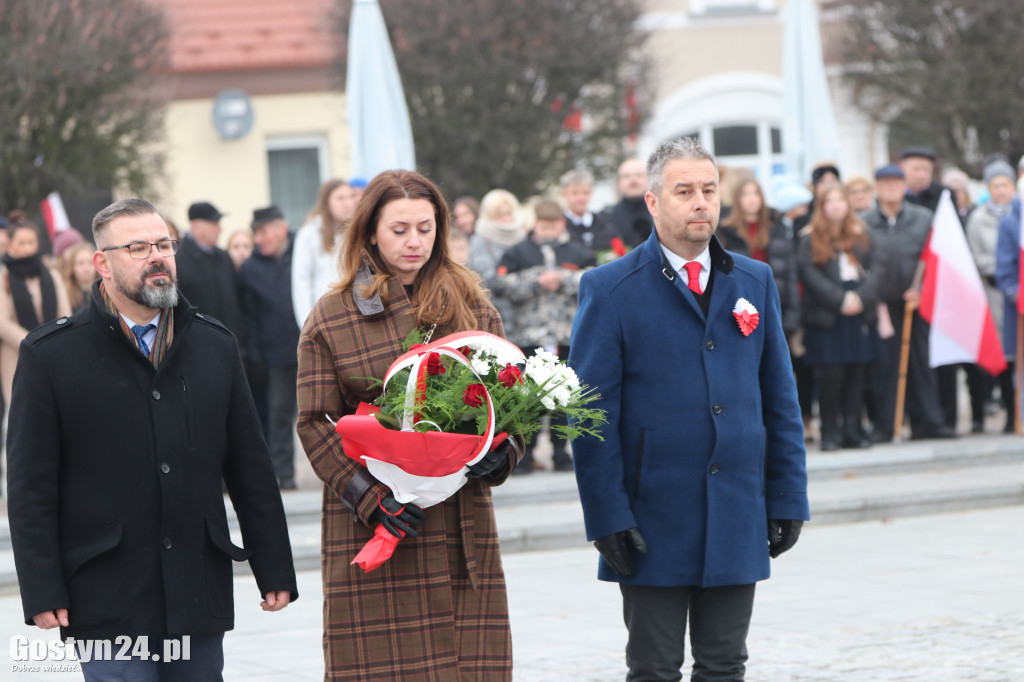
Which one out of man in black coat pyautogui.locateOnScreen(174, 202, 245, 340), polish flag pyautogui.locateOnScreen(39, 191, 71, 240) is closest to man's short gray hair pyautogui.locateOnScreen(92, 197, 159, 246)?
man in black coat pyautogui.locateOnScreen(174, 202, 245, 340)

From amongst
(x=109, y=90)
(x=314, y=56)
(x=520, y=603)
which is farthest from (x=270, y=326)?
(x=314, y=56)

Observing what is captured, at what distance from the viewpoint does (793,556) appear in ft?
31.2

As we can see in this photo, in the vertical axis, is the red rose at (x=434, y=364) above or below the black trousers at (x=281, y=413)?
above

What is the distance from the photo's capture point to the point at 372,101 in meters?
13.0

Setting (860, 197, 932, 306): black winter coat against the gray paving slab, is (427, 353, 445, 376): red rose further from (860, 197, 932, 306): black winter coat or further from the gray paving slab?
(860, 197, 932, 306): black winter coat

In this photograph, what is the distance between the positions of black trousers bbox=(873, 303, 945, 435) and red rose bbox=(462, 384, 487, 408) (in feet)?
30.7

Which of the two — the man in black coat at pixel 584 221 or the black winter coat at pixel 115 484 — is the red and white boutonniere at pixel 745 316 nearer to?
the black winter coat at pixel 115 484

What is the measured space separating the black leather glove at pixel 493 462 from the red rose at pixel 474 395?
0.51 feet

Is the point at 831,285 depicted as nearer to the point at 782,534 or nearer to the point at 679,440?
the point at 782,534

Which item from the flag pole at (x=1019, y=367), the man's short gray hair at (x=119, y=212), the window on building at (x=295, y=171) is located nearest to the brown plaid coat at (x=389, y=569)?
the man's short gray hair at (x=119, y=212)

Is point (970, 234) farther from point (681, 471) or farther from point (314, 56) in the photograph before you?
point (314, 56)

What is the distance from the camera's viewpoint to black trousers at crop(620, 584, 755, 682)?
483 cm

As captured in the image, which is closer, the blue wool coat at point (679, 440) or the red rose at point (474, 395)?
the red rose at point (474, 395)

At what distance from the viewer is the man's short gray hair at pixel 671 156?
16.1ft
